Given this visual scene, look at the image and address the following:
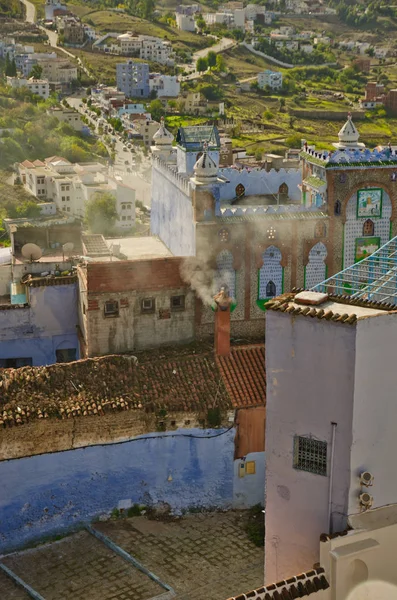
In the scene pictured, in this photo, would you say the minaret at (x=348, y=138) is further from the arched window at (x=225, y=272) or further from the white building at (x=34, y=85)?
the white building at (x=34, y=85)

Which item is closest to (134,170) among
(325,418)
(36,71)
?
(36,71)

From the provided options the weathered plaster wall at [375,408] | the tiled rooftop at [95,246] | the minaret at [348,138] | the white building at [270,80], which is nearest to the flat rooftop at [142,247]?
the tiled rooftop at [95,246]

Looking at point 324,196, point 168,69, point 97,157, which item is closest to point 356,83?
point 168,69

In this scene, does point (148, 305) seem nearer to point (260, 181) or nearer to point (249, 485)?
point (249, 485)

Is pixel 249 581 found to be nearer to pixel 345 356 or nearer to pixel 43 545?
pixel 43 545

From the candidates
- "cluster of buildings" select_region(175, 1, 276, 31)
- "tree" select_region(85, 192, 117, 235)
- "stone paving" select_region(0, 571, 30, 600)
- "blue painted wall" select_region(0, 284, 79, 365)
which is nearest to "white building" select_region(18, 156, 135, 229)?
"tree" select_region(85, 192, 117, 235)

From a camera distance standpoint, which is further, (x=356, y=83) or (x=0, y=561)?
(x=356, y=83)
